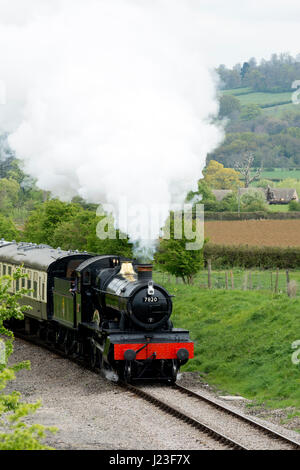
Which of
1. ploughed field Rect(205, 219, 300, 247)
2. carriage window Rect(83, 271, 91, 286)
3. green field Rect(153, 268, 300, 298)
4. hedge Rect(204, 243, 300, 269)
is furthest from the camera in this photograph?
ploughed field Rect(205, 219, 300, 247)

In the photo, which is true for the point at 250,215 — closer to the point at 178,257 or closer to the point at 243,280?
the point at 243,280

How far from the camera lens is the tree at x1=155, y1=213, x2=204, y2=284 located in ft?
118

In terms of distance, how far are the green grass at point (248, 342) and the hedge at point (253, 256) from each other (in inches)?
627

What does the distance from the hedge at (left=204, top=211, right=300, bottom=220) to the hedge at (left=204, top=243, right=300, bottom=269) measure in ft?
73.5

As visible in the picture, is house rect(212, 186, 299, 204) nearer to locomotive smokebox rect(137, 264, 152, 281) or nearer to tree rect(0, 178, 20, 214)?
tree rect(0, 178, 20, 214)

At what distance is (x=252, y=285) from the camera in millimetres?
35344

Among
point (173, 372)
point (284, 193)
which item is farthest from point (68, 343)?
point (284, 193)

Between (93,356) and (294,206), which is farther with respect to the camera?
(294,206)

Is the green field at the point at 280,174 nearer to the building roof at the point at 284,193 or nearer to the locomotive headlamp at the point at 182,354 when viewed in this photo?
the building roof at the point at 284,193

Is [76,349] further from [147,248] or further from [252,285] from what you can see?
[252,285]

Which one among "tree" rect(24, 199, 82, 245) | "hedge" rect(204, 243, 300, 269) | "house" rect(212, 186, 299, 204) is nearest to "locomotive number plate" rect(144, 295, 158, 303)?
"hedge" rect(204, 243, 300, 269)

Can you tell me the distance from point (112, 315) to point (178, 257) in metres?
14.9

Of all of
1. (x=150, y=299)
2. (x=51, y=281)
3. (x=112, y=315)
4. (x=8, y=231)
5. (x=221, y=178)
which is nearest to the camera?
(x=150, y=299)

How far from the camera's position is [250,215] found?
72.9 m
